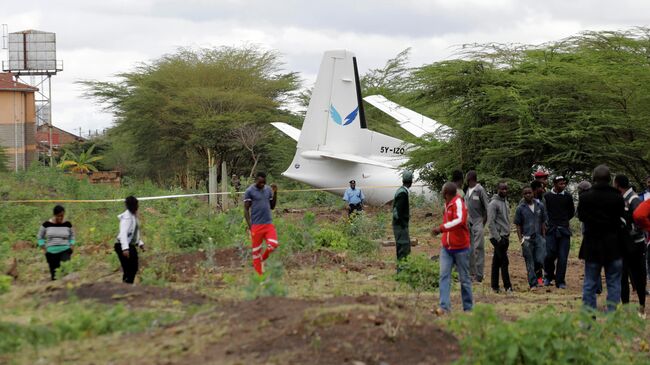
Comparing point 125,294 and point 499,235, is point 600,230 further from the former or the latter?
point 125,294

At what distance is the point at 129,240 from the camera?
40.0 ft

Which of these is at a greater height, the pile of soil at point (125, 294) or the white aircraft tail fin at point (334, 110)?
the white aircraft tail fin at point (334, 110)

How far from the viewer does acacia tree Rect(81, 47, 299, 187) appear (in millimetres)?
47644

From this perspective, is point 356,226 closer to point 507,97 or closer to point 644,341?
point 507,97

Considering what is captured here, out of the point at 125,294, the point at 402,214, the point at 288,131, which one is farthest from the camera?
the point at 288,131

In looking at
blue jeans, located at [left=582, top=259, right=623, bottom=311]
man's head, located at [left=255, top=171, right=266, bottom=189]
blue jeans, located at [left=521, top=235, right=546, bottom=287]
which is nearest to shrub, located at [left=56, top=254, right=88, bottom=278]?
man's head, located at [left=255, top=171, right=266, bottom=189]

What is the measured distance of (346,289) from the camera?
512 inches

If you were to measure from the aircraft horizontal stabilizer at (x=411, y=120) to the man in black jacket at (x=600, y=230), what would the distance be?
51.8ft

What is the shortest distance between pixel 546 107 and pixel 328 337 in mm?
16399

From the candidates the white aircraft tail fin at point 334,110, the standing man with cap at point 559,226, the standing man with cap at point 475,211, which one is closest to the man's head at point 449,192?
the standing man with cap at point 475,211

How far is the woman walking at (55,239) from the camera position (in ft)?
41.5

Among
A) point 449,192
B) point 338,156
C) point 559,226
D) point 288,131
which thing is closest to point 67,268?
→ point 449,192

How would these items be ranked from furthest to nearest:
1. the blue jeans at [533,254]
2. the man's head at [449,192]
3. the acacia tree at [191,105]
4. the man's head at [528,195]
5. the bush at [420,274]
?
the acacia tree at [191,105]
the blue jeans at [533,254]
the man's head at [528,195]
the bush at [420,274]
the man's head at [449,192]

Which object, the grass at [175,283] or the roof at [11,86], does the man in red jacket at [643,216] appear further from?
the roof at [11,86]
